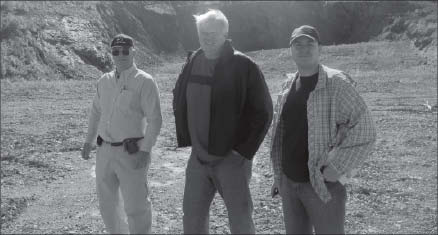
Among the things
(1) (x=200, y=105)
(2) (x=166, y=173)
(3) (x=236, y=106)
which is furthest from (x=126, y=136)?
(2) (x=166, y=173)

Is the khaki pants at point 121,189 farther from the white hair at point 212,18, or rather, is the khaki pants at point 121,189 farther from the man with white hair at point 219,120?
the white hair at point 212,18

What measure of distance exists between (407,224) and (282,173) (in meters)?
4.32

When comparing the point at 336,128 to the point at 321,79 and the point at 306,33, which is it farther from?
the point at 306,33

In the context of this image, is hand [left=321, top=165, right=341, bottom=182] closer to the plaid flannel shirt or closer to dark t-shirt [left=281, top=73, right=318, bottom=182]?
the plaid flannel shirt

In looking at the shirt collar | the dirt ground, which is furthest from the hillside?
the shirt collar

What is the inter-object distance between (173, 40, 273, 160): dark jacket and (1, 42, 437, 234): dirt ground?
2931mm

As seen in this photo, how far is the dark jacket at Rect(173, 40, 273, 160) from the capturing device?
3518mm

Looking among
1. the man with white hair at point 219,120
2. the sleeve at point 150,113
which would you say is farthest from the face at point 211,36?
the sleeve at point 150,113

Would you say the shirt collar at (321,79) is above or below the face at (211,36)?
below

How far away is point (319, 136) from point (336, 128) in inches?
5.2

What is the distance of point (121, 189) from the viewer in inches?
163

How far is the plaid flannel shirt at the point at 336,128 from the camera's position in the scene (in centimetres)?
319

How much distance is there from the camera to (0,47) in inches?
850

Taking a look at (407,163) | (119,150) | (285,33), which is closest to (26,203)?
(119,150)
